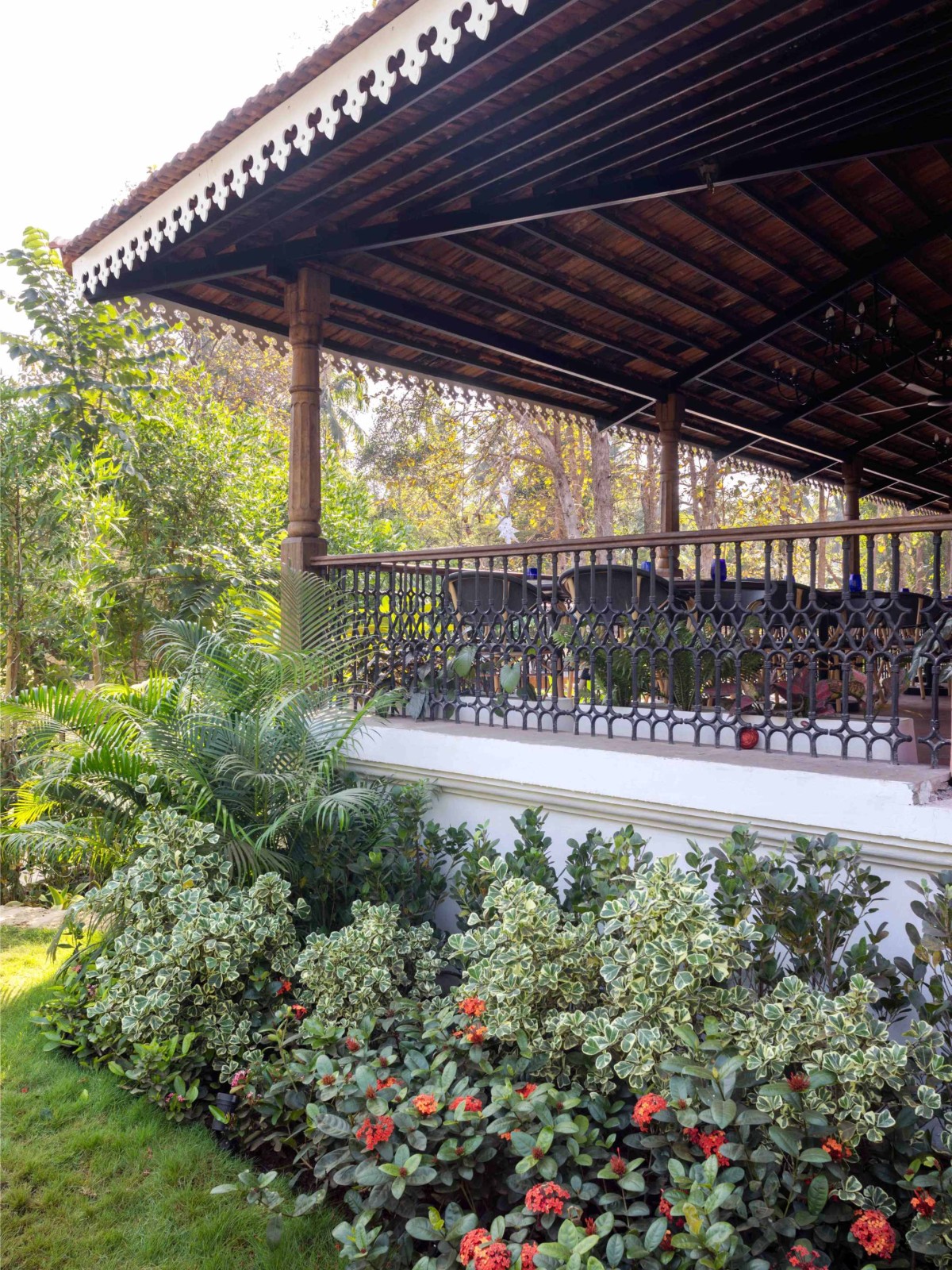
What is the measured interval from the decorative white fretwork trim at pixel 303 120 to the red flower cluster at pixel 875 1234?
3228mm

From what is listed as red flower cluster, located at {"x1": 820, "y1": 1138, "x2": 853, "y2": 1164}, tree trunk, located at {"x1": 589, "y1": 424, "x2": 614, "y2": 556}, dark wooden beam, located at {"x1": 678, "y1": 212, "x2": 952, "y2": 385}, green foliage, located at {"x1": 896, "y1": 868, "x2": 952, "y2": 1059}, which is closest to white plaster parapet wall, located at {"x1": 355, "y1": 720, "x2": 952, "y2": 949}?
green foliage, located at {"x1": 896, "y1": 868, "x2": 952, "y2": 1059}

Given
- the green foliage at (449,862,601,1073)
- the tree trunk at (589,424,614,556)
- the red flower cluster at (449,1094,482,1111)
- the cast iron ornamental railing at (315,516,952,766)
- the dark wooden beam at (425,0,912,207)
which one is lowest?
the red flower cluster at (449,1094,482,1111)

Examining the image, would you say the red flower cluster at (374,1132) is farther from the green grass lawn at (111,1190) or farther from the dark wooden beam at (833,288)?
the dark wooden beam at (833,288)

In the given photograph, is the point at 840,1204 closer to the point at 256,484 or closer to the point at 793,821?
the point at 793,821

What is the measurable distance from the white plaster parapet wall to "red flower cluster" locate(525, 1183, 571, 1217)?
127cm

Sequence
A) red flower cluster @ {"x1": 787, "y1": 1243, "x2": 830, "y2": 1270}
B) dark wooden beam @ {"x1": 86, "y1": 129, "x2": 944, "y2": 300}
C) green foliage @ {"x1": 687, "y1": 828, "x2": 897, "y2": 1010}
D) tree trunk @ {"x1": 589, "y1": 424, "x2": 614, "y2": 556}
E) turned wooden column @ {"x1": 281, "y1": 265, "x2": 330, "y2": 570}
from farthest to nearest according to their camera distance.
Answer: tree trunk @ {"x1": 589, "y1": 424, "x2": 614, "y2": 556}
turned wooden column @ {"x1": 281, "y1": 265, "x2": 330, "y2": 570}
dark wooden beam @ {"x1": 86, "y1": 129, "x2": 944, "y2": 300}
green foliage @ {"x1": 687, "y1": 828, "x2": 897, "y2": 1010}
red flower cluster @ {"x1": 787, "y1": 1243, "x2": 830, "y2": 1270}

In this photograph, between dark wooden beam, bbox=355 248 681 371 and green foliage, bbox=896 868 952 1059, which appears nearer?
green foliage, bbox=896 868 952 1059

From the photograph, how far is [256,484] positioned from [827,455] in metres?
6.38

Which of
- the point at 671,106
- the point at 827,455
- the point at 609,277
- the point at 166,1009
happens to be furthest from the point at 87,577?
the point at 827,455

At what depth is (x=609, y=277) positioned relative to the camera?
223 inches

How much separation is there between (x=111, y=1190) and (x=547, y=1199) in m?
1.54

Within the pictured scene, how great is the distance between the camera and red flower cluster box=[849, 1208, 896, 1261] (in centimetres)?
180

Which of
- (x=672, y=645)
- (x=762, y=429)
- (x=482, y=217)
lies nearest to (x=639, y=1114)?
(x=672, y=645)

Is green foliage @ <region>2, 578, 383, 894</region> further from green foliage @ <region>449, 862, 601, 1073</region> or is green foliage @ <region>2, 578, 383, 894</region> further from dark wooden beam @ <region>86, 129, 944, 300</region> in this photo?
dark wooden beam @ <region>86, 129, 944, 300</region>
